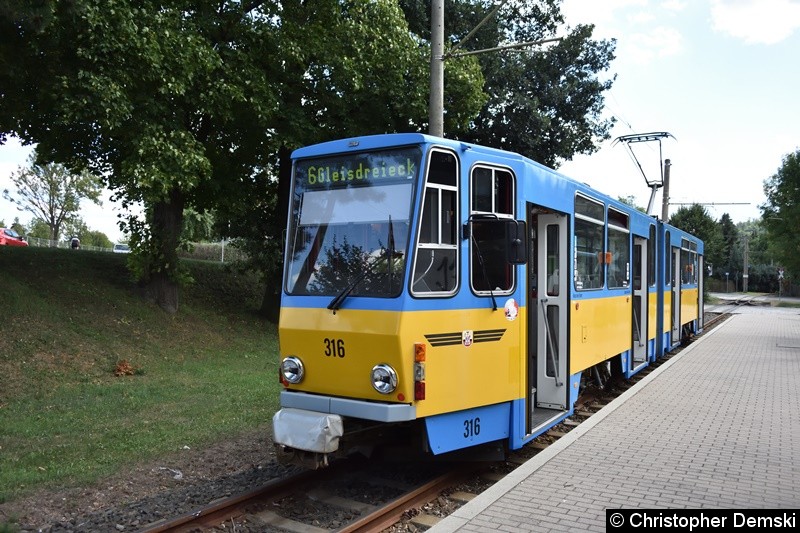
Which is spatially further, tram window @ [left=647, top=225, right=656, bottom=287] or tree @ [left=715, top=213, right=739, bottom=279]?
tree @ [left=715, top=213, right=739, bottom=279]

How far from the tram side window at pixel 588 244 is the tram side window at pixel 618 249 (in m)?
0.57

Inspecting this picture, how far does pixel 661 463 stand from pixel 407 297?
10.8 feet

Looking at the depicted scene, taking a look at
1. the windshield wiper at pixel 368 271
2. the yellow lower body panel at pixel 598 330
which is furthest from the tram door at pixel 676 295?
the windshield wiper at pixel 368 271

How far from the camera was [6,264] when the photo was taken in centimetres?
1589


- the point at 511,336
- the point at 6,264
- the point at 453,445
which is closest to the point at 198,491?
the point at 453,445

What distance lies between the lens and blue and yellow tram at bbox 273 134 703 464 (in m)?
5.69

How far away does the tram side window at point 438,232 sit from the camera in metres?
5.81

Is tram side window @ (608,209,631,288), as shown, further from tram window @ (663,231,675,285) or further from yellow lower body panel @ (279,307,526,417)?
yellow lower body panel @ (279,307,526,417)

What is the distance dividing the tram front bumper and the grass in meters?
2.32

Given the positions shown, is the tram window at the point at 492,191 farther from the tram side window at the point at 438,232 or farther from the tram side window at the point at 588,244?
the tram side window at the point at 588,244

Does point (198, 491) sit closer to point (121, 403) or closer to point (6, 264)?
point (121, 403)

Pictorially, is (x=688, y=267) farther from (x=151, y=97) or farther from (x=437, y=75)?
(x=151, y=97)

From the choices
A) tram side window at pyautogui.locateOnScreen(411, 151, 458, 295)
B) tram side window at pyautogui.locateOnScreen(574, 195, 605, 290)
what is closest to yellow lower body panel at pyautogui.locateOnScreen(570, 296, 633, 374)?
tram side window at pyautogui.locateOnScreen(574, 195, 605, 290)

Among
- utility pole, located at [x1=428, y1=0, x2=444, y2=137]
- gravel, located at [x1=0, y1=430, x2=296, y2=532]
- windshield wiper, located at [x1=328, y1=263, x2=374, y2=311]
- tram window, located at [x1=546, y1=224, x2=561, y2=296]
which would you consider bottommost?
gravel, located at [x1=0, y1=430, x2=296, y2=532]
